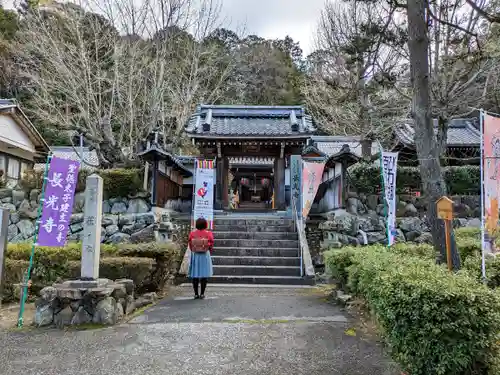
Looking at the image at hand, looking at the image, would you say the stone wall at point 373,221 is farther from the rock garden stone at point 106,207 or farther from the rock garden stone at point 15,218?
the rock garden stone at point 15,218

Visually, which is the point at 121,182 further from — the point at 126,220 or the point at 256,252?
the point at 256,252

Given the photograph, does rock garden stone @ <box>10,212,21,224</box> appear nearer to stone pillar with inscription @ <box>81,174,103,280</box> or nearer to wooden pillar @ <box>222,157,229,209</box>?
wooden pillar @ <box>222,157,229,209</box>

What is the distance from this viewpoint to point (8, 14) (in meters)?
28.1

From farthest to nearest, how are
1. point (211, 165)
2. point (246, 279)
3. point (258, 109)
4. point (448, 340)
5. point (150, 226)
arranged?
point (258, 109) < point (211, 165) < point (150, 226) < point (246, 279) < point (448, 340)

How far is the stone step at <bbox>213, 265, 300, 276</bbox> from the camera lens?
10211 millimetres

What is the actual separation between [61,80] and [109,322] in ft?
52.2

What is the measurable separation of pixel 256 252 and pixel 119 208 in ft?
19.6

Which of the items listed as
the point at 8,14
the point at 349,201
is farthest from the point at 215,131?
the point at 8,14

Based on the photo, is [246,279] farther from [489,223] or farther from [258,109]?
[258,109]

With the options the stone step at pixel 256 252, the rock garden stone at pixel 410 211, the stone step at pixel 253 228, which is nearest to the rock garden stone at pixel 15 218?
the stone step at pixel 253 228

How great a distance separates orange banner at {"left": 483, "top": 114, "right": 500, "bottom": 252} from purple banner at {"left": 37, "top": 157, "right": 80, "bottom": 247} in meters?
6.23

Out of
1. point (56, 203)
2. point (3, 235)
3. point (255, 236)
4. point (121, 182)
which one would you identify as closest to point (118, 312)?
point (56, 203)

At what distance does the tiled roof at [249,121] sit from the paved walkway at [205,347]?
33.3ft

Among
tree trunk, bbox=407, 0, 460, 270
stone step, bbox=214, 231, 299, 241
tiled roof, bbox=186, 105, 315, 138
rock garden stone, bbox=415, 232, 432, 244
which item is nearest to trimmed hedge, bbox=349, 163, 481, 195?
rock garden stone, bbox=415, 232, 432, 244
